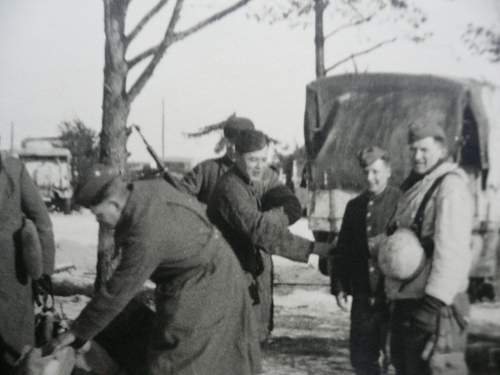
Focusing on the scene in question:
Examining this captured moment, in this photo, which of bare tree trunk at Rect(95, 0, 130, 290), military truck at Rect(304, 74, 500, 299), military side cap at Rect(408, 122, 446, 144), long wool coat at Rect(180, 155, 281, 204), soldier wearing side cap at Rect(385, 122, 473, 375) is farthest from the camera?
bare tree trunk at Rect(95, 0, 130, 290)

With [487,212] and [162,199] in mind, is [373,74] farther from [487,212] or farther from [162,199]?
[162,199]

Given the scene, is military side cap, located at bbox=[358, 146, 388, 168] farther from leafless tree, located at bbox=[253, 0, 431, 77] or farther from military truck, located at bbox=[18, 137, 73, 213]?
military truck, located at bbox=[18, 137, 73, 213]

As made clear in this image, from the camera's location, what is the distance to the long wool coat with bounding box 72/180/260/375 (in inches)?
61.9

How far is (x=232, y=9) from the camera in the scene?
272 cm

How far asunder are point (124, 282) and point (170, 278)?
16 centimetres

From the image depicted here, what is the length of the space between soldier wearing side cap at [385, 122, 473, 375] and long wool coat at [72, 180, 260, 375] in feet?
2.06

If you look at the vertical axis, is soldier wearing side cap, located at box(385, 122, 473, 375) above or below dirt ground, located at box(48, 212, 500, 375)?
above

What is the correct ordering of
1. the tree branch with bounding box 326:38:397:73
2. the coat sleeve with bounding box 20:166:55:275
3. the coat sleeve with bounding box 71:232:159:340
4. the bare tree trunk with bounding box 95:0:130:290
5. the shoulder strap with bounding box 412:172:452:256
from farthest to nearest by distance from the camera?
the bare tree trunk with bounding box 95:0:130:290, the tree branch with bounding box 326:38:397:73, the coat sleeve with bounding box 20:166:55:275, the shoulder strap with bounding box 412:172:452:256, the coat sleeve with bounding box 71:232:159:340

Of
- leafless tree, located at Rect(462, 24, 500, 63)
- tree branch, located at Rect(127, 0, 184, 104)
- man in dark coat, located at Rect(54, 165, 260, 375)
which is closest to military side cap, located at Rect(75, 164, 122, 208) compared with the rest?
man in dark coat, located at Rect(54, 165, 260, 375)

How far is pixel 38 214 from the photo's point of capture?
2.31 metres

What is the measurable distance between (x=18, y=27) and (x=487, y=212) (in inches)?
89.3

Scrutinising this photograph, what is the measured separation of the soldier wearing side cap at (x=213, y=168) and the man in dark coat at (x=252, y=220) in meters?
0.13

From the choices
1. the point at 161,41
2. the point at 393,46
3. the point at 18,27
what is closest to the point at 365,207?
the point at 393,46

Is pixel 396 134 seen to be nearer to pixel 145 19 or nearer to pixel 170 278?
pixel 145 19
